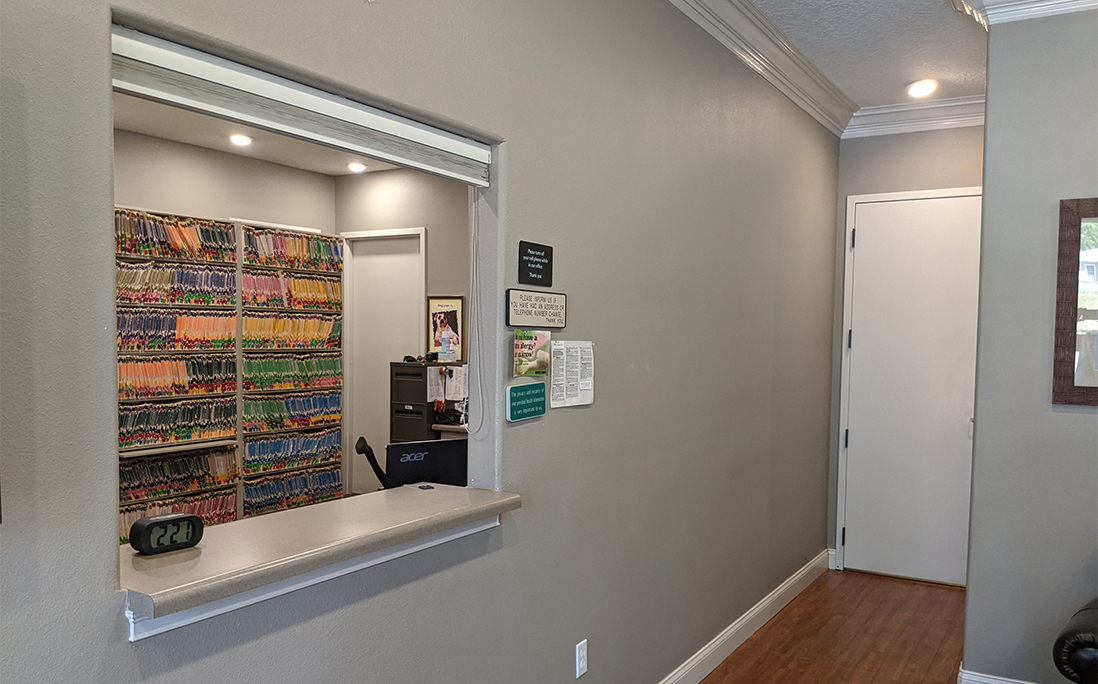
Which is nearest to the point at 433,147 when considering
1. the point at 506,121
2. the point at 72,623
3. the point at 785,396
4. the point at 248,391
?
the point at 506,121

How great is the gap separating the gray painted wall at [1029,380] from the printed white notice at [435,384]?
3.09 m

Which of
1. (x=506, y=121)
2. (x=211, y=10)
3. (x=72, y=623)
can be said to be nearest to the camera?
(x=72, y=623)

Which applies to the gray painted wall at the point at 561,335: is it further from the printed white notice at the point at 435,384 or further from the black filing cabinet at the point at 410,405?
the black filing cabinet at the point at 410,405

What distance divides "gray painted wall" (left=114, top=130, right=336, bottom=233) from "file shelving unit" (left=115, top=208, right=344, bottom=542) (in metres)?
0.25

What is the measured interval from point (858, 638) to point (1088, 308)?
1971mm

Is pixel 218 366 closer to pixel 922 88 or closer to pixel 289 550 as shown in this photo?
pixel 289 550

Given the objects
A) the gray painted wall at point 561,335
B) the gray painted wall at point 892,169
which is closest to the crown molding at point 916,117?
the gray painted wall at point 892,169

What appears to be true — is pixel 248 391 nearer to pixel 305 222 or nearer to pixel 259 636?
pixel 305 222

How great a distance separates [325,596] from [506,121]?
135 centimetres

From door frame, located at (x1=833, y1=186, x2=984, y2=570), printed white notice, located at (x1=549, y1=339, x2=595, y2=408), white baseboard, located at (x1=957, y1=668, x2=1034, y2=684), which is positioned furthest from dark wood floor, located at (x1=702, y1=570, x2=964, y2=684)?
printed white notice, located at (x1=549, y1=339, x2=595, y2=408)

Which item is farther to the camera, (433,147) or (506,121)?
(506,121)

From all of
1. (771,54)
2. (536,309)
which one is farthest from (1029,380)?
(536,309)

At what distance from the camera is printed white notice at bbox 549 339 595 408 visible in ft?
8.05

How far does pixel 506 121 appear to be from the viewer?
2211 mm
